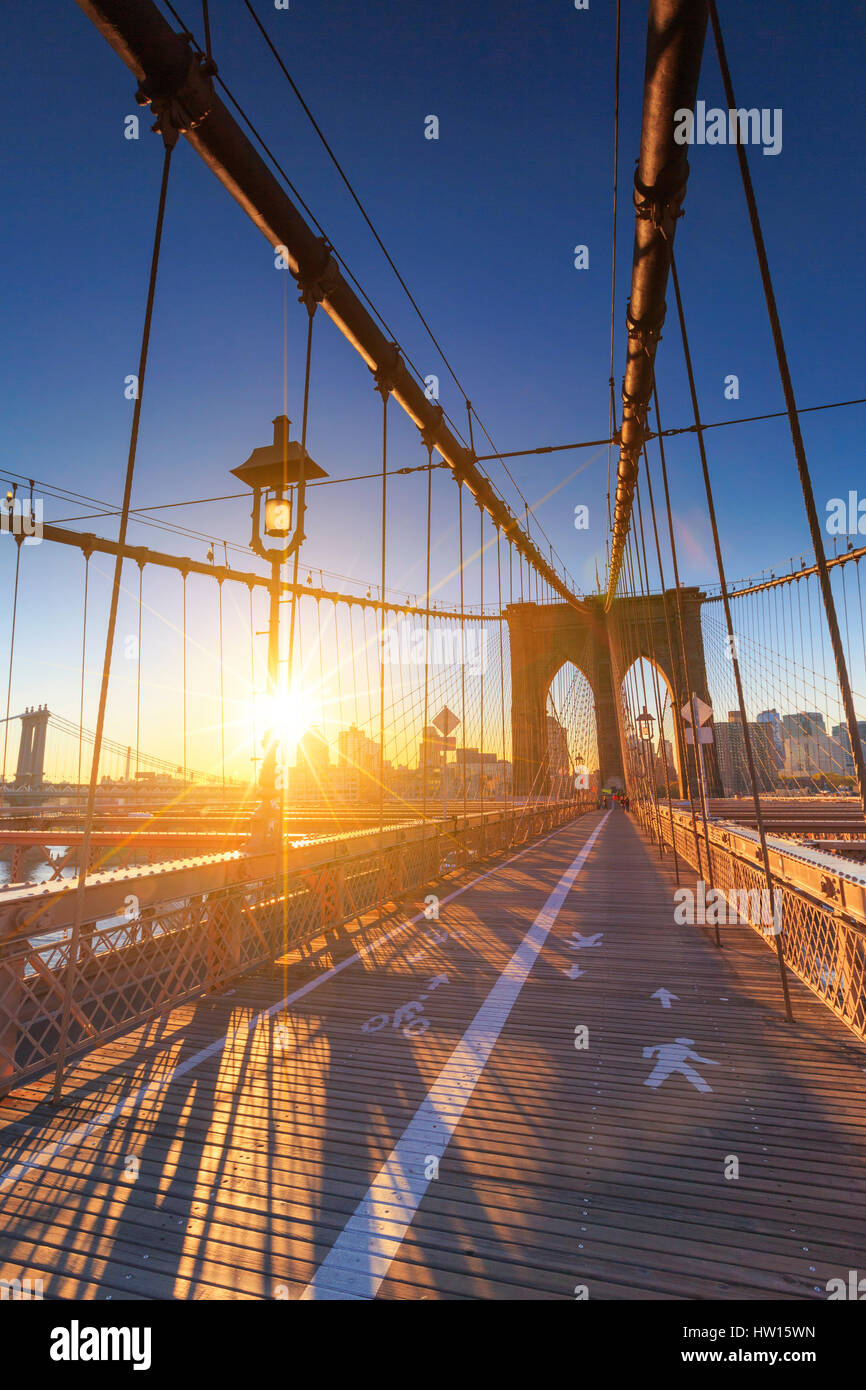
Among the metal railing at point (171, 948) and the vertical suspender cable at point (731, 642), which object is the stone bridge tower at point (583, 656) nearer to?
the metal railing at point (171, 948)

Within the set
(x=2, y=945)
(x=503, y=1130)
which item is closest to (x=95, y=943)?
(x=2, y=945)

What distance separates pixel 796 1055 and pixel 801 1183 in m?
1.76

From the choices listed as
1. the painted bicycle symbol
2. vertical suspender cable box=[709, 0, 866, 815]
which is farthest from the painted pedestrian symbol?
vertical suspender cable box=[709, 0, 866, 815]

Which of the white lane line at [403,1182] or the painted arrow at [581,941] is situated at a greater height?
the painted arrow at [581,941]

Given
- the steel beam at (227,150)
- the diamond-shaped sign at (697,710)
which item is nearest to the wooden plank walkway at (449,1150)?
the diamond-shaped sign at (697,710)

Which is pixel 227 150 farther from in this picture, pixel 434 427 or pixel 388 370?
pixel 434 427

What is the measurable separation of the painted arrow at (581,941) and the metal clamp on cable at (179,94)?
854cm

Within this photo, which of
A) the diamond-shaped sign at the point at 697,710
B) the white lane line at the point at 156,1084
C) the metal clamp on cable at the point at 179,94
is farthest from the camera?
the diamond-shaped sign at the point at 697,710

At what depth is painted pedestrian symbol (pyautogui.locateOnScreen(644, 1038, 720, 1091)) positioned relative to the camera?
14.1ft

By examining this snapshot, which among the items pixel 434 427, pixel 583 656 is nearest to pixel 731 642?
pixel 434 427

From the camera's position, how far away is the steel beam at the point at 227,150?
13.3ft

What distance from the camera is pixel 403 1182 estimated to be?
320 centimetres

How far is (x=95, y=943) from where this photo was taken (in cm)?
512

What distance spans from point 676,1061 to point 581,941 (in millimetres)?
3614
